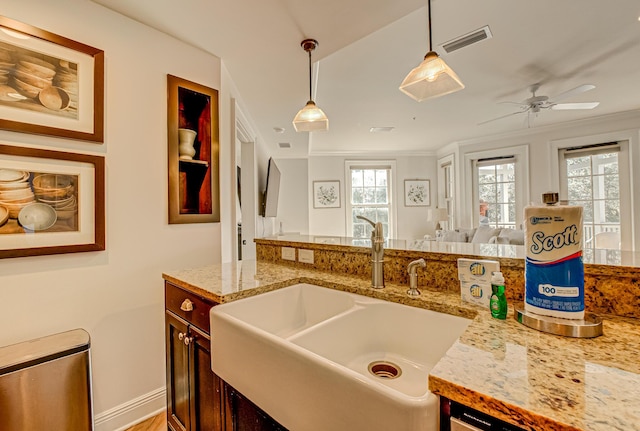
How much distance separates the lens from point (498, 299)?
798mm

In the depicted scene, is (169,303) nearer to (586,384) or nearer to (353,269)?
(353,269)

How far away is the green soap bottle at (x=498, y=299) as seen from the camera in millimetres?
786

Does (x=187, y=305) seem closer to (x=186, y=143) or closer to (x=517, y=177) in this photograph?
(x=186, y=143)

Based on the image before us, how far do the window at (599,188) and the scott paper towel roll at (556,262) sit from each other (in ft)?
14.5

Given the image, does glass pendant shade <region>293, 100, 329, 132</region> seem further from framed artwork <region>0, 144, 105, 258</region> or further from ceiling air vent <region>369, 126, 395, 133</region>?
ceiling air vent <region>369, 126, 395, 133</region>

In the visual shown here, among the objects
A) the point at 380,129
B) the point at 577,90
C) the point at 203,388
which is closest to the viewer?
the point at 203,388

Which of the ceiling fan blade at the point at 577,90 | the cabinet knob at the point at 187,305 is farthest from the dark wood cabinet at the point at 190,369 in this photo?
the ceiling fan blade at the point at 577,90

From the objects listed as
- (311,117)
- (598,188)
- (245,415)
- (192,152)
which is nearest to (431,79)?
(311,117)

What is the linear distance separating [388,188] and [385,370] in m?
5.49

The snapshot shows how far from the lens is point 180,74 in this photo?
1.82 metres

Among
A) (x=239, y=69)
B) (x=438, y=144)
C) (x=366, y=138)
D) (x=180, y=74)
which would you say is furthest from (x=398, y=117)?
(x=180, y=74)

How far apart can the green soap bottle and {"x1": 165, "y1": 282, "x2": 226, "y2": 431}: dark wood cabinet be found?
3.10 ft

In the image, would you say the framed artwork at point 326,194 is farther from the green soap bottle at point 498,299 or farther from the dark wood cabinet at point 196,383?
the green soap bottle at point 498,299

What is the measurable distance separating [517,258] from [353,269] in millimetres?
665
